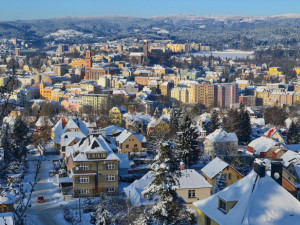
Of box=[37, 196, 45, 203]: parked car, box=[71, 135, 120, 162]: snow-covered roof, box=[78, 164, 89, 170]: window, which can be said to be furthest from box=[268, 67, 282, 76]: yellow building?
box=[37, 196, 45, 203]: parked car

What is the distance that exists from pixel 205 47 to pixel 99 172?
135 metres

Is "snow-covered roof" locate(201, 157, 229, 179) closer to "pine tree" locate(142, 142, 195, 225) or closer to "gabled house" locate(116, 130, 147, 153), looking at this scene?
"gabled house" locate(116, 130, 147, 153)

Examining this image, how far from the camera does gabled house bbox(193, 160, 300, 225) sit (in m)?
7.53

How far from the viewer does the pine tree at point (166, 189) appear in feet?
29.1

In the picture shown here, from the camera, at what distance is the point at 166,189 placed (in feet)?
29.0

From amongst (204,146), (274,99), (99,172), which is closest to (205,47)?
(274,99)

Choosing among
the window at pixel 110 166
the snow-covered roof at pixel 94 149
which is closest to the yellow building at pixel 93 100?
the snow-covered roof at pixel 94 149

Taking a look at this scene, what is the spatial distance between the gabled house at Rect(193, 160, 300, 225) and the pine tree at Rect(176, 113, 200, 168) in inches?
430

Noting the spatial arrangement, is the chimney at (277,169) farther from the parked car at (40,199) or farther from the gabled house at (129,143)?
the gabled house at (129,143)

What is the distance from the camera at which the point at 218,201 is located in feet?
27.2

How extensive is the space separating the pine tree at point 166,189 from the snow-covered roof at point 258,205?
948 mm

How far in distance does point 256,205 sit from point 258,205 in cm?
3

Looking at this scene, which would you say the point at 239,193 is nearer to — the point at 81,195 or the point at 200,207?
the point at 200,207

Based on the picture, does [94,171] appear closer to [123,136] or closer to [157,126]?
[123,136]
